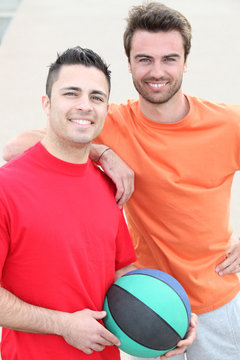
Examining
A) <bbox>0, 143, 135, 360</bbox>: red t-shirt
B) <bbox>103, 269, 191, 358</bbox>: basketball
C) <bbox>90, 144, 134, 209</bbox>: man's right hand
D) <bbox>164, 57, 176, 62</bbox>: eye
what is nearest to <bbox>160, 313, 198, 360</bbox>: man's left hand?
<bbox>103, 269, 191, 358</bbox>: basketball

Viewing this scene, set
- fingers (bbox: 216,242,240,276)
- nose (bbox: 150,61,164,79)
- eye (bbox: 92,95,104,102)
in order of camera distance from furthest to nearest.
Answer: fingers (bbox: 216,242,240,276)
nose (bbox: 150,61,164,79)
eye (bbox: 92,95,104,102)

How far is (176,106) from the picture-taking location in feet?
5.97

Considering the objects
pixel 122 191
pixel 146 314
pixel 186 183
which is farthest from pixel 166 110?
pixel 146 314

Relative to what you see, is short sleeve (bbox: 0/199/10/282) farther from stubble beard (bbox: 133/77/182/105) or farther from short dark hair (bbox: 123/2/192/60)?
short dark hair (bbox: 123/2/192/60)

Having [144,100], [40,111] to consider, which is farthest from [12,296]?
[40,111]

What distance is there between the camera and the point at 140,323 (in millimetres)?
1438

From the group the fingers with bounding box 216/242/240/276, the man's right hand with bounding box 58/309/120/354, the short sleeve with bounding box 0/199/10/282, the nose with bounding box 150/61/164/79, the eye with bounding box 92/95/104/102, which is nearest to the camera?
the short sleeve with bounding box 0/199/10/282

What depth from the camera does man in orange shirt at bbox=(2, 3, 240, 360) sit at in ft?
5.78

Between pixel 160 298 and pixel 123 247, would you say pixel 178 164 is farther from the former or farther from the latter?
pixel 160 298

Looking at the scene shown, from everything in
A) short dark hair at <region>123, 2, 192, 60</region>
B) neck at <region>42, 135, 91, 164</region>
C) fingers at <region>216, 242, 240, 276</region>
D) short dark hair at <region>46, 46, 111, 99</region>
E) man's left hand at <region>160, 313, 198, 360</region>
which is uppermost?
short dark hair at <region>123, 2, 192, 60</region>

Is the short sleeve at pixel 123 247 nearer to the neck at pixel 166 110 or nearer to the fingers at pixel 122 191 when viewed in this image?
the fingers at pixel 122 191

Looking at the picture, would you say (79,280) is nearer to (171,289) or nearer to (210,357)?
(171,289)

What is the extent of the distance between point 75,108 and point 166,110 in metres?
0.50

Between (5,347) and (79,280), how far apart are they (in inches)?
14.1
